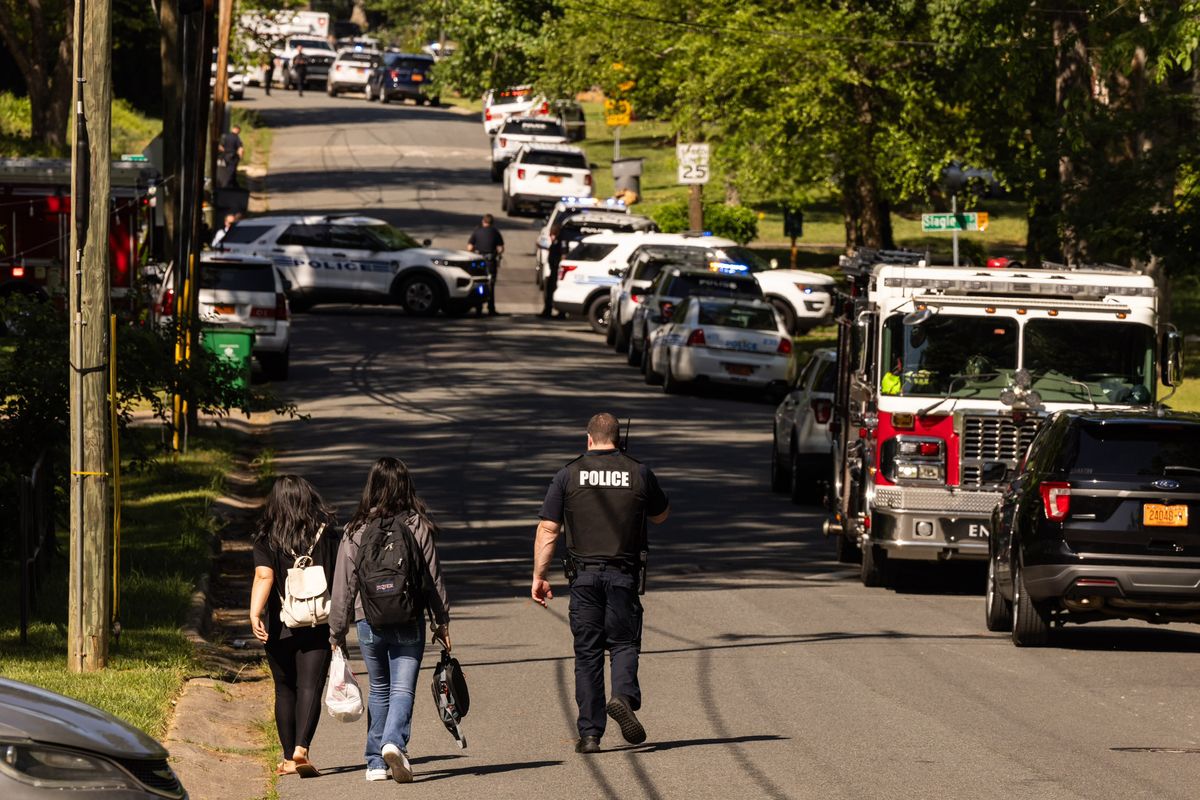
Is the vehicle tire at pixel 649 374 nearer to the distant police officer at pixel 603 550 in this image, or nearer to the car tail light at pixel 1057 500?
the car tail light at pixel 1057 500

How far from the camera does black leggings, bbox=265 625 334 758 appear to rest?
30.0 feet

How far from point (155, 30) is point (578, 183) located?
16004 mm

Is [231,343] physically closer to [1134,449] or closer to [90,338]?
[90,338]

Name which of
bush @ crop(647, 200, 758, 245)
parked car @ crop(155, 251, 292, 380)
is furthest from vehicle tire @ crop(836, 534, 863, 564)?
bush @ crop(647, 200, 758, 245)

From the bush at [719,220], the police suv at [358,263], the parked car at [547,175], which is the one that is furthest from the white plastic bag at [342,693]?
the parked car at [547,175]

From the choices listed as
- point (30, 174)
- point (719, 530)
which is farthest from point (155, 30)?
point (719, 530)

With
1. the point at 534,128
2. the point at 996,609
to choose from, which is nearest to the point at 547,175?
the point at 534,128

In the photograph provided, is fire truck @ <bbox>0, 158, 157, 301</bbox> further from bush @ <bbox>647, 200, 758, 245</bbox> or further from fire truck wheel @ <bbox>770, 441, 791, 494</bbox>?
bush @ <bbox>647, 200, 758, 245</bbox>

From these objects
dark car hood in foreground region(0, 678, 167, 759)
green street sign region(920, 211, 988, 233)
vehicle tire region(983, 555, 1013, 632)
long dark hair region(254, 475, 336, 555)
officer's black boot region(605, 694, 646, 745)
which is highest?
green street sign region(920, 211, 988, 233)

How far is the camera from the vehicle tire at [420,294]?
126 ft

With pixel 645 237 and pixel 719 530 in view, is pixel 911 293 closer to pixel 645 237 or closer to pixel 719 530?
pixel 719 530

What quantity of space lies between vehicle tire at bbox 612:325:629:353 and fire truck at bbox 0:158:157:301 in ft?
28.8

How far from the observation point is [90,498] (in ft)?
37.8

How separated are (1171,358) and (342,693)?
8.49 metres
